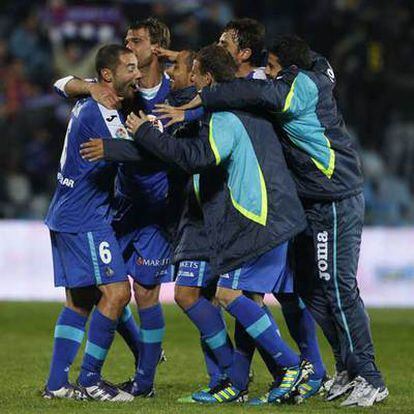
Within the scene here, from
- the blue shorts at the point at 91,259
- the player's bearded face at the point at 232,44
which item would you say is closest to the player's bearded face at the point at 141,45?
the player's bearded face at the point at 232,44

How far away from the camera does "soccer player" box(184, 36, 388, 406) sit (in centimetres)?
754

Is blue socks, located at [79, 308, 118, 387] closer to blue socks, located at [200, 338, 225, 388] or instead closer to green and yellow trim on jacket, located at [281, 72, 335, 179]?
blue socks, located at [200, 338, 225, 388]

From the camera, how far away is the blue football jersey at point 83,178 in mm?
7523

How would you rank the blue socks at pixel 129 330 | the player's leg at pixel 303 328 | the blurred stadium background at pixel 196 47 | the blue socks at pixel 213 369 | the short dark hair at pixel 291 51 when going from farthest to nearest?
the blurred stadium background at pixel 196 47, the blue socks at pixel 129 330, the player's leg at pixel 303 328, the blue socks at pixel 213 369, the short dark hair at pixel 291 51

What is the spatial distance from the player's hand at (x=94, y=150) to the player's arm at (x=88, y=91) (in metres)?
0.39

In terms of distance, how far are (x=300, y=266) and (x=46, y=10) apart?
11.7m

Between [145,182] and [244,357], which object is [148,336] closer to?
[244,357]

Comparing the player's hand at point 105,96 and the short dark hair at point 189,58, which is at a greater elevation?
the short dark hair at point 189,58

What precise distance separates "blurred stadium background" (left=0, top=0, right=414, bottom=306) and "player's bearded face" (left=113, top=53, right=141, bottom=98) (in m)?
8.94

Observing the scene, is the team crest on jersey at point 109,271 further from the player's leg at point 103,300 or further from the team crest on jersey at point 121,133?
the team crest on jersey at point 121,133

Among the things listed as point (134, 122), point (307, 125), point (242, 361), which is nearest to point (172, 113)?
point (134, 122)

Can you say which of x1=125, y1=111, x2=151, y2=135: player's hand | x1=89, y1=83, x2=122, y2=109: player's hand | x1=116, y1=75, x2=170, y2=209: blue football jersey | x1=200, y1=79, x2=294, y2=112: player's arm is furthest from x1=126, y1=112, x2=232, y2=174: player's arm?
x1=116, y1=75, x2=170, y2=209: blue football jersey

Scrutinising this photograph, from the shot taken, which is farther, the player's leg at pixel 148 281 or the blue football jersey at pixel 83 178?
the player's leg at pixel 148 281

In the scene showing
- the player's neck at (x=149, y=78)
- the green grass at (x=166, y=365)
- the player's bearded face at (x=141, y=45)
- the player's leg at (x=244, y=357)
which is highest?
the player's bearded face at (x=141, y=45)
